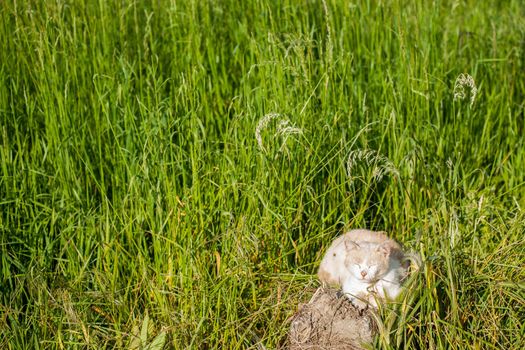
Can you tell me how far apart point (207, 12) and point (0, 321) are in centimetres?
219

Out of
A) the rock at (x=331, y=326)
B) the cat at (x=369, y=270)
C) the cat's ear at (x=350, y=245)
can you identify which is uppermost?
the cat's ear at (x=350, y=245)

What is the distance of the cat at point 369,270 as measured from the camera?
361 cm

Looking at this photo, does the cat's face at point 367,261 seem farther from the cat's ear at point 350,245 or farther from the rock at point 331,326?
the rock at point 331,326

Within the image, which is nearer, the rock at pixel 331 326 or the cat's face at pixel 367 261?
the rock at pixel 331 326

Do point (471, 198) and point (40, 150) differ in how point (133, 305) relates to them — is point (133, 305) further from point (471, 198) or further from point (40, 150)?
point (471, 198)

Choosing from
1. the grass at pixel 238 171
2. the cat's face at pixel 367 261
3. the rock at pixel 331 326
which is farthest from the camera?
the grass at pixel 238 171

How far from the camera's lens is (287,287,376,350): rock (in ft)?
11.5

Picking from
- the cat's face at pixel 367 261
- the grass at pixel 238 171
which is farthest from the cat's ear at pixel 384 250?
the grass at pixel 238 171

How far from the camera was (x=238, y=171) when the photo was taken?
4160mm

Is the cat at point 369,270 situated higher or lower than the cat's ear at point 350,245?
lower

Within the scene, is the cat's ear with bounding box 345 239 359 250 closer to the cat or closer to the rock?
the cat

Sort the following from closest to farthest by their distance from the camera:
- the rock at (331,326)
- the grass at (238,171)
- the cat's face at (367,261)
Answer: the rock at (331,326)
the cat's face at (367,261)
the grass at (238,171)

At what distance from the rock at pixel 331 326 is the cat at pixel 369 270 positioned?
3.6 inches

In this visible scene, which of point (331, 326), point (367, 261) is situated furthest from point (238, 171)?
point (331, 326)
